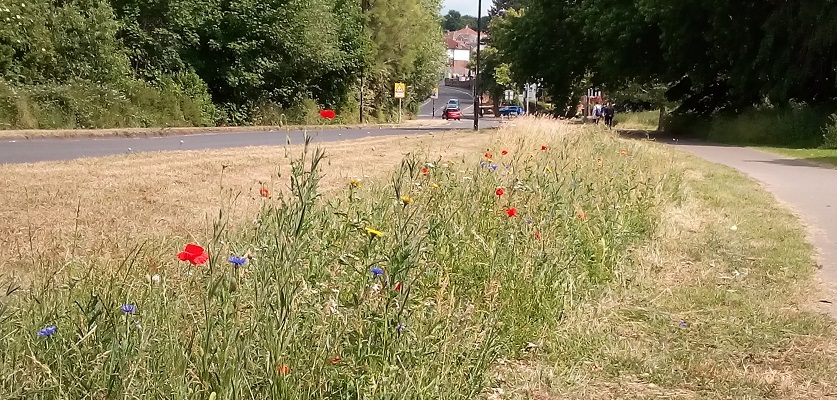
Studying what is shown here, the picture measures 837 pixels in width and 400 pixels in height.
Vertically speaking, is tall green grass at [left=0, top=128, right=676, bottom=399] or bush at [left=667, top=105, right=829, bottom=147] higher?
tall green grass at [left=0, top=128, right=676, bottom=399]

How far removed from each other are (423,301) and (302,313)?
91 cm

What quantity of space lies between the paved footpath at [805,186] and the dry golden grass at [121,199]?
386 centimetres

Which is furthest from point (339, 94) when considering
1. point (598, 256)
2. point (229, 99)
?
point (598, 256)

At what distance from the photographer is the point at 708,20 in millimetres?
28312

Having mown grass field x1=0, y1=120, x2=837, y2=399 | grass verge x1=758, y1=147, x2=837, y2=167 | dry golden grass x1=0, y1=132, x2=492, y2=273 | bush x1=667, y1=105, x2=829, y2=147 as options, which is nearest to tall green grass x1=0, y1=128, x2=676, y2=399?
mown grass field x1=0, y1=120, x2=837, y2=399

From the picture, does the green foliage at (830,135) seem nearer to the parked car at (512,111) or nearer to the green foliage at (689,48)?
the green foliage at (689,48)

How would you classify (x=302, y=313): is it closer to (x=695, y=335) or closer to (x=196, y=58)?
(x=695, y=335)

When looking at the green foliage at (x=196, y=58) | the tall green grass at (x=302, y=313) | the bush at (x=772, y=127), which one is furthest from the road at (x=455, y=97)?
the tall green grass at (x=302, y=313)

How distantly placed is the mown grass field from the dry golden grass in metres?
0.06

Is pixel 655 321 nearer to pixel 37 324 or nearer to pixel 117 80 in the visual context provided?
pixel 37 324

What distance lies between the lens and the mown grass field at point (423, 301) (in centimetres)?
247

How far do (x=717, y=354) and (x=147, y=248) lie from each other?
9.05 ft

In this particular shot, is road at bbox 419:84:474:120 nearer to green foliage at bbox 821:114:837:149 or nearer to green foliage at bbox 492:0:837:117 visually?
green foliage at bbox 492:0:837:117

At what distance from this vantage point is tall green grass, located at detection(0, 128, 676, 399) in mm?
2402
